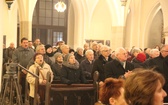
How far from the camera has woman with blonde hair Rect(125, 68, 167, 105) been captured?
159 centimetres

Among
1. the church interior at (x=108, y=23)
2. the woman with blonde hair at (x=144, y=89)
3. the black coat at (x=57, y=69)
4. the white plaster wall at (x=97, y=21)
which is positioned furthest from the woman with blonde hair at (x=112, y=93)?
the white plaster wall at (x=97, y=21)

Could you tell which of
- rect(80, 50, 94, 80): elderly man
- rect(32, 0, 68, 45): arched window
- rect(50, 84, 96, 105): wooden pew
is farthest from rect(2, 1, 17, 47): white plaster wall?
rect(50, 84, 96, 105): wooden pew

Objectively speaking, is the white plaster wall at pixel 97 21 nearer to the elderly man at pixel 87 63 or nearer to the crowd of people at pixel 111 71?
the crowd of people at pixel 111 71

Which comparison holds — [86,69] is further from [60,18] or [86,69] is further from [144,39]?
[60,18]

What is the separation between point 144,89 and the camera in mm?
1590

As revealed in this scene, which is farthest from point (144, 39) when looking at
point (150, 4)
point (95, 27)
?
point (95, 27)

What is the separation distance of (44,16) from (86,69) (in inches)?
546

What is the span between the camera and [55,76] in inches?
271

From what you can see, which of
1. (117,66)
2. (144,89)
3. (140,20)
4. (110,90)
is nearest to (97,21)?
(140,20)

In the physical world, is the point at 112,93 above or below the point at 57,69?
above

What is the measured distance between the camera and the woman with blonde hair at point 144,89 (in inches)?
62.6

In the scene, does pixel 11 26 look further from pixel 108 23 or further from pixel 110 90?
pixel 110 90

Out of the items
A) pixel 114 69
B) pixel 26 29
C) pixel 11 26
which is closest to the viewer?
pixel 114 69

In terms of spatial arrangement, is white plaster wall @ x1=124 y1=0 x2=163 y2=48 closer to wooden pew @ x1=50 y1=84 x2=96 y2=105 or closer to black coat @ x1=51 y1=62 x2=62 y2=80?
black coat @ x1=51 y1=62 x2=62 y2=80
